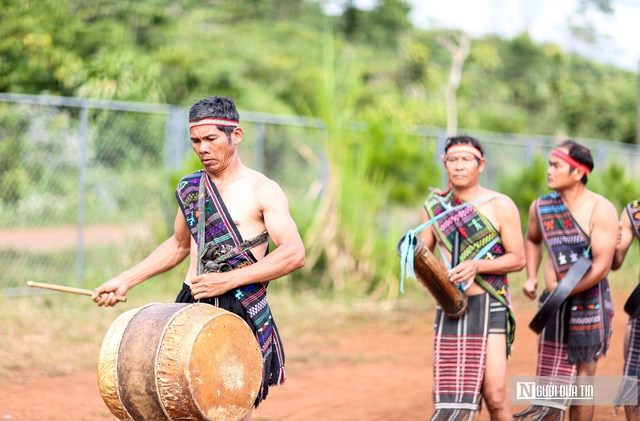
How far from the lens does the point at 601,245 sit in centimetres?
485

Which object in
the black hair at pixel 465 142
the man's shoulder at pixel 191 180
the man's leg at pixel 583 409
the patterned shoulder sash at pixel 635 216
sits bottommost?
the man's leg at pixel 583 409

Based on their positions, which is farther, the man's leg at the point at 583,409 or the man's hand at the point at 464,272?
the man's leg at the point at 583,409

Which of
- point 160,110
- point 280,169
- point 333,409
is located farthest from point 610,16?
point 333,409

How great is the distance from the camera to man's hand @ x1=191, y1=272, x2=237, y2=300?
11.5 feet

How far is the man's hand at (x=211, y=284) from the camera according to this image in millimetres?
3504

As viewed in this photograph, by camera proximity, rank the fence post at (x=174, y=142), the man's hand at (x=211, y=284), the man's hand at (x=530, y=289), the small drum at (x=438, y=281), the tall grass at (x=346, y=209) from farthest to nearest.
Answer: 1. the fence post at (x=174, y=142)
2. the tall grass at (x=346, y=209)
3. the man's hand at (x=530, y=289)
4. the small drum at (x=438, y=281)
5. the man's hand at (x=211, y=284)

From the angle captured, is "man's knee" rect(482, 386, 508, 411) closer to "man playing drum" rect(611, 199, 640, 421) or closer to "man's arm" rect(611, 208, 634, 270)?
"man playing drum" rect(611, 199, 640, 421)

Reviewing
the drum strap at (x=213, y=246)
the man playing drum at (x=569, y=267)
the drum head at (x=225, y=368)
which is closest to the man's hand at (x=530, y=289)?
the man playing drum at (x=569, y=267)

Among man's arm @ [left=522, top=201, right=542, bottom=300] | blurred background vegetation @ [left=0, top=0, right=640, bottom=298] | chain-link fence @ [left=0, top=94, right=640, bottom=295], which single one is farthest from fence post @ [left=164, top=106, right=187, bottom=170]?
man's arm @ [left=522, top=201, right=542, bottom=300]

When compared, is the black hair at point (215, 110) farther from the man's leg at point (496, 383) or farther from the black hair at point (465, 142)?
the man's leg at point (496, 383)

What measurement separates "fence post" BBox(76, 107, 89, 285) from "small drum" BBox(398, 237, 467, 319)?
5.86 metres

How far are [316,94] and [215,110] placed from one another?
6210mm

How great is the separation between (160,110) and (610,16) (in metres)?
25.9

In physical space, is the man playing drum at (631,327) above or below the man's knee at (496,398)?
above
